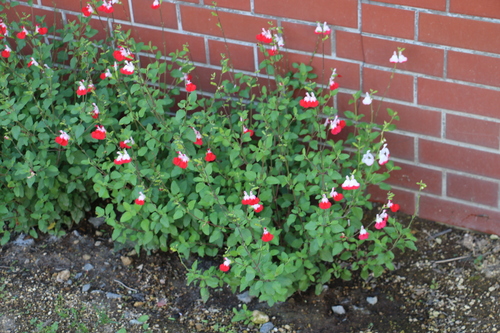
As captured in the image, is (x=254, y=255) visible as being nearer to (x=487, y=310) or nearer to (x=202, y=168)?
(x=202, y=168)

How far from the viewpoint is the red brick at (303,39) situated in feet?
8.91

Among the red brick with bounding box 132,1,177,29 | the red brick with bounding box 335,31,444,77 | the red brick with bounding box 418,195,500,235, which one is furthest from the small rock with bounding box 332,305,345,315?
the red brick with bounding box 132,1,177,29

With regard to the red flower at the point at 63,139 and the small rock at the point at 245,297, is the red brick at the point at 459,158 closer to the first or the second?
the small rock at the point at 245,297

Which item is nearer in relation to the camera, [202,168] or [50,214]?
[202,168]

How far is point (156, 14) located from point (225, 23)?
0.36m

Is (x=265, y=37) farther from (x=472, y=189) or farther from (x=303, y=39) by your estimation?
(x=472, y=189)

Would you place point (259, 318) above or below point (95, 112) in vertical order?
below

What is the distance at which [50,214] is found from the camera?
3.02 metres

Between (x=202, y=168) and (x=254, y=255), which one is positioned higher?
(x=202, y=168)

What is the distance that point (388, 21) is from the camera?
100 inches

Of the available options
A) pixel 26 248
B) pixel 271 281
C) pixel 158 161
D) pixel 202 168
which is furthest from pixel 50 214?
pixel 271 281

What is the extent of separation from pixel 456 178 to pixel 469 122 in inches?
11.0

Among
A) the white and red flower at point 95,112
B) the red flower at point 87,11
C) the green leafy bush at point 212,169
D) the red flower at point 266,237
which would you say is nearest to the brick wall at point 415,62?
the green leafy bush at point 212,169

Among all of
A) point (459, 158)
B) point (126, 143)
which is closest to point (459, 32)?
point (459, 158)
